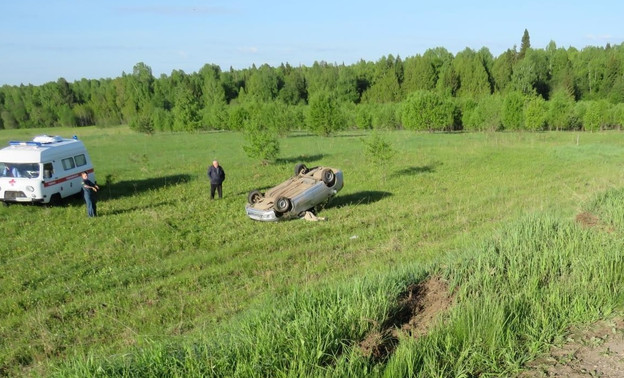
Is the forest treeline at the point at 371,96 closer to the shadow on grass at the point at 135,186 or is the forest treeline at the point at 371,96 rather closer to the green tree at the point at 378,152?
the shadow on grass at the point at 135,186

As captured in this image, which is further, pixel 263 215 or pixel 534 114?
pixel 534 114

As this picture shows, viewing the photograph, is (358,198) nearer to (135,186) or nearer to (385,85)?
(135,186)

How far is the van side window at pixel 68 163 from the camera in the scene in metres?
16.6

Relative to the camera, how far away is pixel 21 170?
614 inches

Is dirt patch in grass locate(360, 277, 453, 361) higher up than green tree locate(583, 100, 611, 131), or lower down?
lower down

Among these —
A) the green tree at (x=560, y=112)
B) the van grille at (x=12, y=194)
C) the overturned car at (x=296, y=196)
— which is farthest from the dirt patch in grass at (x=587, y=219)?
the green tree at (x=560, y=112)

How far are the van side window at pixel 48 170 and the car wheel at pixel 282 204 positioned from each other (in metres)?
8.67

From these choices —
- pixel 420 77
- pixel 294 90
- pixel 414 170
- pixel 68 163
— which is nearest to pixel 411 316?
pixel 68 163

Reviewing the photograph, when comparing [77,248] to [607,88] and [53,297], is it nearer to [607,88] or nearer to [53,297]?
[53,297]

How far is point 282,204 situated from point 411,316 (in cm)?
803

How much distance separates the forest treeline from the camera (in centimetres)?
5916

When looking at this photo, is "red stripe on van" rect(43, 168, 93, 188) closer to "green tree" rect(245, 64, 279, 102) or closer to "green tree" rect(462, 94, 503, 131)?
"green tree" rect(462, 94, 503, 131)

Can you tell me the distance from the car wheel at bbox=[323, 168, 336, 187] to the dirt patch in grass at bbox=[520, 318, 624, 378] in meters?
9.90

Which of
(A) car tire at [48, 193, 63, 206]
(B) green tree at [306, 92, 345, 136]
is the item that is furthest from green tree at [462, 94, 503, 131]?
(A) car tire at [48, 193, 63, 206]
